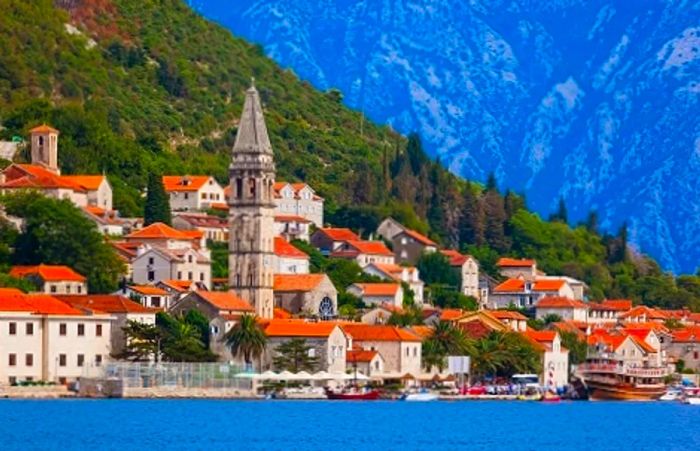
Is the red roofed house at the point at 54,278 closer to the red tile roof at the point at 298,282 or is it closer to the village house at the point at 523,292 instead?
the red tile roof at the point at 298,282

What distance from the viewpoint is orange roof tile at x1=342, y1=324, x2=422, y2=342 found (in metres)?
162

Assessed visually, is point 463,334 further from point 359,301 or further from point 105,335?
point 105,335

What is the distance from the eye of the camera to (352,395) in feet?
509

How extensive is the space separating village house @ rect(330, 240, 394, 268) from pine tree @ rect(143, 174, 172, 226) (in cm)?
1606

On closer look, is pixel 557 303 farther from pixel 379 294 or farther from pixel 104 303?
pixel 104 303

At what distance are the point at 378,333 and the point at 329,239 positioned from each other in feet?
102

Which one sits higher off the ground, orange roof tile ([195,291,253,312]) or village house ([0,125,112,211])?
village house ([0,125,112,211])

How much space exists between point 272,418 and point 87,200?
50.0 meters

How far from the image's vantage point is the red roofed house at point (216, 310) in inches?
6107

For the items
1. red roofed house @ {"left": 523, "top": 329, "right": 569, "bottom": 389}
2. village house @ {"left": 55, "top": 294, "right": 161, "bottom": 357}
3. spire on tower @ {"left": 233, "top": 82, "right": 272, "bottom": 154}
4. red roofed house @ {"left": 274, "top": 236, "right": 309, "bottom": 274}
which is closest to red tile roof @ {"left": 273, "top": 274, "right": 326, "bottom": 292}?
red roofed house @ {"left": 274, "top": 236, "right": 309, "bottom": 274}

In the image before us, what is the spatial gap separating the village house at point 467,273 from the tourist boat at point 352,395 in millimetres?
37753

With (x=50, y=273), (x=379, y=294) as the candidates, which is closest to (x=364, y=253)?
(x=379, y=294)

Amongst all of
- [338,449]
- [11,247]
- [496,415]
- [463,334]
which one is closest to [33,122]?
[11,247]

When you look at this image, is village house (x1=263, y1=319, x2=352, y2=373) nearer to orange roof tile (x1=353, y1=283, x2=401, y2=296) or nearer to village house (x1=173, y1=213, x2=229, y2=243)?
orange roof tile (x1=353, y1=283, x2=401, y2=296)
